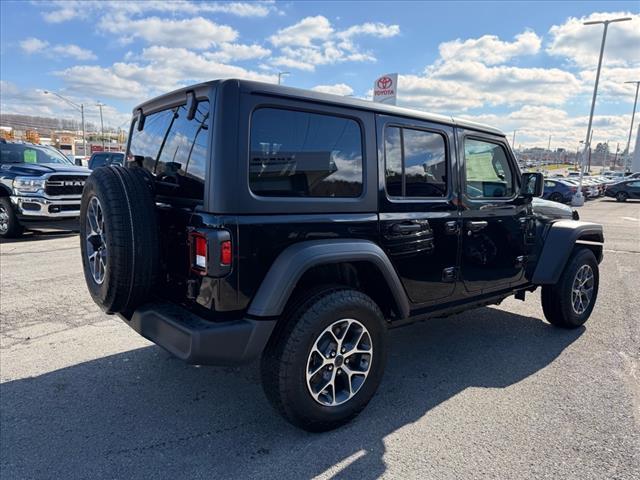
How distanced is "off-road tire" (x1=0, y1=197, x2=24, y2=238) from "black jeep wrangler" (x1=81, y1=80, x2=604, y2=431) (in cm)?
679

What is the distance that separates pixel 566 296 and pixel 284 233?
321 cm

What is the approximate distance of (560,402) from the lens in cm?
315

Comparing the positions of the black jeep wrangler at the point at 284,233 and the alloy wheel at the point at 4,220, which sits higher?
the black jeep wrangler at the point at 284,233

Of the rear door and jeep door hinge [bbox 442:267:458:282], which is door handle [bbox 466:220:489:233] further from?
jeep door hinge [bbox 442:267:458:282]

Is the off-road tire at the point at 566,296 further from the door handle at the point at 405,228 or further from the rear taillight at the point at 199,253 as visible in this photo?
the rear taillight at the point at 199,253

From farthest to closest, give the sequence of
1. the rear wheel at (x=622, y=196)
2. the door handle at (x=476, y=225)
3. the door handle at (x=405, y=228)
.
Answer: the rear wheel at (x=622, y=196) → the door handle at (x=476, y=225) → the door handle at (x=405, y=228)

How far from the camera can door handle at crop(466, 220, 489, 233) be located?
3.51m

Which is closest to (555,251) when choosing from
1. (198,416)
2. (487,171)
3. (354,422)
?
(487,171)

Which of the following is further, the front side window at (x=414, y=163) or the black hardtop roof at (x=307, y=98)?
the front side window at (x=414, y=163)

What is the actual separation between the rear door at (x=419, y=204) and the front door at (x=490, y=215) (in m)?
0.17

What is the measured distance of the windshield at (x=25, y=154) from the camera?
31.5ft

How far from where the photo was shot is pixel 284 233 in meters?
2.51

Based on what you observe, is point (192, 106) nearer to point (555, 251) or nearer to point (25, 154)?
point (555, 251)

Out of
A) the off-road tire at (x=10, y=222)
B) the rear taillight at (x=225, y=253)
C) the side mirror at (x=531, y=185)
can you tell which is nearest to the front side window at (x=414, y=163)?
the side mirror at (x=531, y=185)
